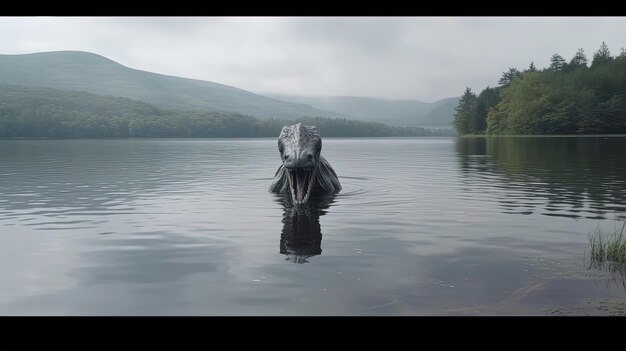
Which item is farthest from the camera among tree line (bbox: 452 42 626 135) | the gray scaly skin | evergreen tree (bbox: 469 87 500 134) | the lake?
evergreen tree (bbox: 469 87 500 134)

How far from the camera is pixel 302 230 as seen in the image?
617 inches

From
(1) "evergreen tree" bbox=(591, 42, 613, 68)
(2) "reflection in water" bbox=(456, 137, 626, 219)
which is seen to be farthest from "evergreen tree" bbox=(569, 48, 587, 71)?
(2) "reflection in water" bbox=(456, 137, 626, 219)

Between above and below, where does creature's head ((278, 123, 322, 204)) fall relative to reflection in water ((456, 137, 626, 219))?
above

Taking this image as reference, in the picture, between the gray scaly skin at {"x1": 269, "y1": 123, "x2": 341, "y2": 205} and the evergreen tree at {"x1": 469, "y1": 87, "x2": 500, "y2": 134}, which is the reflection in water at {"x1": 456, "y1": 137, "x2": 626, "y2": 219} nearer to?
the gray scaly skin at {"x1": 269, "y1": 123, "x2": 341, "y2": 205}

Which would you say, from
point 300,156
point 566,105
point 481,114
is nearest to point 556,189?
point 300,156

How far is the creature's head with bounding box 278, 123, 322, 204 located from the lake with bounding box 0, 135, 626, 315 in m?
0.82

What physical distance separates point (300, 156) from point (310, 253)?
6.87 meters

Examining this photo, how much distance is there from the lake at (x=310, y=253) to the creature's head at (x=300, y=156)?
0.82 metres

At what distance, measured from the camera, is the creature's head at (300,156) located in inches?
758

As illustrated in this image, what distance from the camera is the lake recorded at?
29.7 feet

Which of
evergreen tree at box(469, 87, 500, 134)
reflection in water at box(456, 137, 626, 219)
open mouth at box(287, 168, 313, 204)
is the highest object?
evergreen tree at box(469, 87, 500, 134)

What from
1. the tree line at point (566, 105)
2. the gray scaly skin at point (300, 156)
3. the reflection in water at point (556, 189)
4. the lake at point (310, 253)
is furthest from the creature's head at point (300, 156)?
the tree line at point (566, 105)

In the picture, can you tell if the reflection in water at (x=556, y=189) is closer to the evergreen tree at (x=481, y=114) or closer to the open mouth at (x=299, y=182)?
the open mouth at (x=299, y=182)
